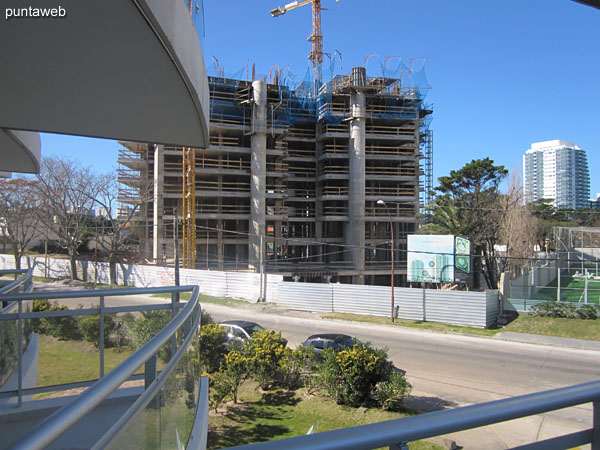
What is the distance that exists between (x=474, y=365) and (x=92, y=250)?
164ft

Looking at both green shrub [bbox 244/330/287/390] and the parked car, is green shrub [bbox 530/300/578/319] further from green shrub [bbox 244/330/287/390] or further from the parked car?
green shrub [bbox 244/330/287/390]

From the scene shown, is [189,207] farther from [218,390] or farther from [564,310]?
[218,390]

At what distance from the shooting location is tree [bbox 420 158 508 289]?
3260cm

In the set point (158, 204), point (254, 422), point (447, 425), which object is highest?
point (158, 204)

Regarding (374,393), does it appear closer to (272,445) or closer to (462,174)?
(272,445)

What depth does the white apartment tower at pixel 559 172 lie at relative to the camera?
169 m

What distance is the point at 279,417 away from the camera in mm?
10672

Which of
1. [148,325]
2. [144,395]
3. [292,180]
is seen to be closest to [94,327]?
[148,325]

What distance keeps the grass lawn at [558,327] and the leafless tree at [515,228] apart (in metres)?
11.6

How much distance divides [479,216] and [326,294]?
53.6 feet

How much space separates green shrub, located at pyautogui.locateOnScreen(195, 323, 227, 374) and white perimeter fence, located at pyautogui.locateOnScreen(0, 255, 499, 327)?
19.8 feet

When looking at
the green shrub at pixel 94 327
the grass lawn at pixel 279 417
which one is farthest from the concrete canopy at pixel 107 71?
the grass lawn at pixel 279 417

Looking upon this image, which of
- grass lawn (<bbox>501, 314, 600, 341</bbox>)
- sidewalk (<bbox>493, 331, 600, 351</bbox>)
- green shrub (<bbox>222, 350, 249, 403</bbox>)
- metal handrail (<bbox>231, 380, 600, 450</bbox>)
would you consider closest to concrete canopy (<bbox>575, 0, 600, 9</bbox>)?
metal handrail (<bbox>231, 380, 600, 450</bbox>)

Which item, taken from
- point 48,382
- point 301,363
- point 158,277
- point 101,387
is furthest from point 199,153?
point 101,387
